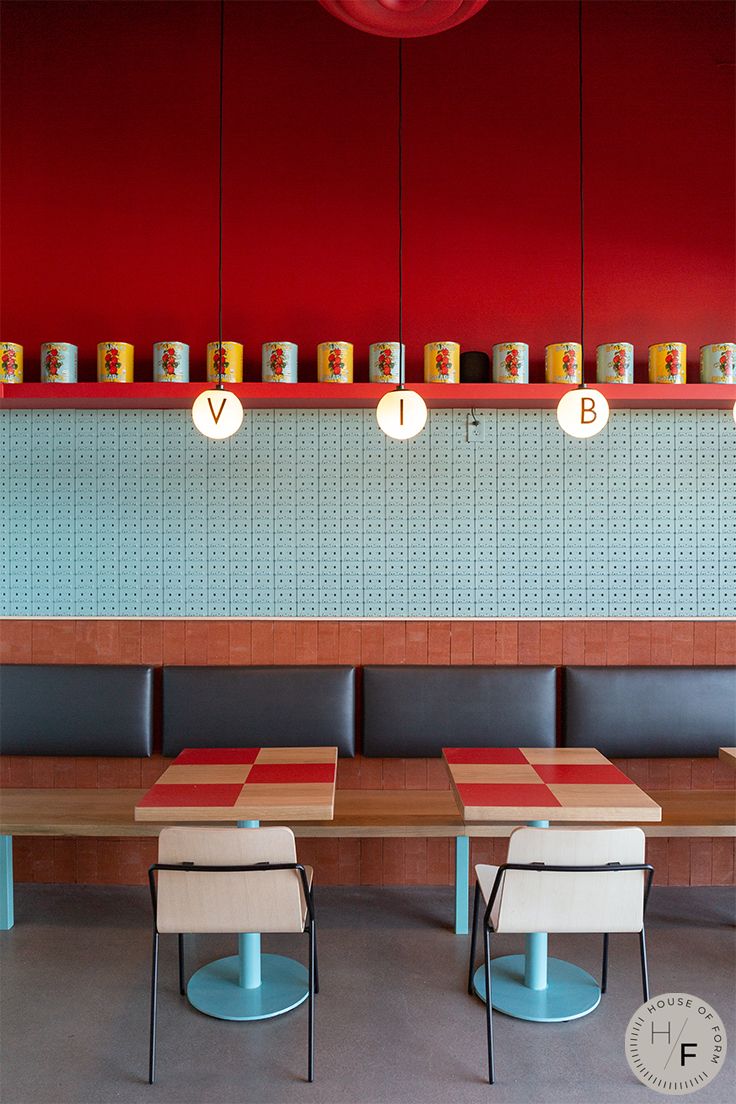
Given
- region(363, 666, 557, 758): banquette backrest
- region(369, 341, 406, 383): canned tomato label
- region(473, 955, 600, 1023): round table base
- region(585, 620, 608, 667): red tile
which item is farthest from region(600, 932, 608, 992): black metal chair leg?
region(369, 341, 406, 383): canned tomato label

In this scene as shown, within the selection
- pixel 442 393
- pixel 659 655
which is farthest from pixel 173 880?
pixel 659 655

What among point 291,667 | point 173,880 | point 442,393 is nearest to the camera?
point 173,880

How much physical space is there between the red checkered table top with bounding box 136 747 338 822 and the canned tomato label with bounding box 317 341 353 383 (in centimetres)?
157

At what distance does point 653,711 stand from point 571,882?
158cm

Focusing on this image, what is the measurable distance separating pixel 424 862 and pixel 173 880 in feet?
5.81

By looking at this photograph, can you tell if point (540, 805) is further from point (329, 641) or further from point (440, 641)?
point (329, 641)

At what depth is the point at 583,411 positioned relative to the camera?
3213 mm

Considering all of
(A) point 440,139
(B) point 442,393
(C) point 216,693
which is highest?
(A) point 440,139

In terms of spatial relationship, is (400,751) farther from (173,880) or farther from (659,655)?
(173,880)

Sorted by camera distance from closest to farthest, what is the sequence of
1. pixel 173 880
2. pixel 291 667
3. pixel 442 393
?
pixel 173 880
pixel 442 393
pixel 291 667

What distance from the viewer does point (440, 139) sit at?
3.91 m

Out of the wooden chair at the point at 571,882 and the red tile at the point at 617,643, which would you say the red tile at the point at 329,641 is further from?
the wooden chair at the point at 571,882

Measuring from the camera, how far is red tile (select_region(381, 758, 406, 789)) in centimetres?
390

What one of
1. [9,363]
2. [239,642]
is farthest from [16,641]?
[9,363]
